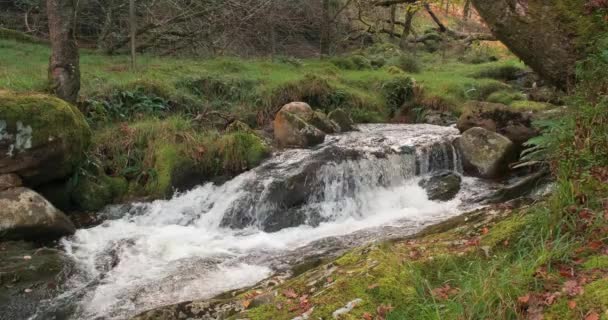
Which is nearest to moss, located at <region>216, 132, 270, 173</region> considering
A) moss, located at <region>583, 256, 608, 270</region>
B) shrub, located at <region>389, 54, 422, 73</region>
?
moss, located at <region>583, 256, 608, 270</region>

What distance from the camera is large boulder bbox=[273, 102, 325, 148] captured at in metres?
11.4

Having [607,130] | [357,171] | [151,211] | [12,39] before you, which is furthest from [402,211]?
[12,39]

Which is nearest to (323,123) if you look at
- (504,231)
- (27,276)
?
(27,276)

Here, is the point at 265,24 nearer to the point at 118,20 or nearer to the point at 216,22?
the point at 216,22

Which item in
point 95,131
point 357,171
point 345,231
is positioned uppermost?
point 95,131

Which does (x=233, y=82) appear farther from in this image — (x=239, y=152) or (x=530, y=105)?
(x=530, y=105)

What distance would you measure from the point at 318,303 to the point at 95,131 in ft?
26.7

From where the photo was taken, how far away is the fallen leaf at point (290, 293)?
3.71 metres

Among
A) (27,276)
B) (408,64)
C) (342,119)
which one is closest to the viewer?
(27,276)

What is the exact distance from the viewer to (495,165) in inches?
402

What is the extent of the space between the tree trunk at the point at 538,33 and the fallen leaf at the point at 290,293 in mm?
2990

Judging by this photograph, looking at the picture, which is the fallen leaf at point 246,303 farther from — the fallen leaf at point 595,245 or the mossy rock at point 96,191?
the mossy rock at point 96,191

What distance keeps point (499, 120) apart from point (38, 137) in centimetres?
904

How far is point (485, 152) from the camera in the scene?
1042 centimetres
